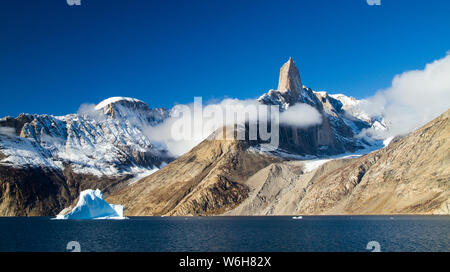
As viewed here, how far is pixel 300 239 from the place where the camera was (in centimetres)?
9106

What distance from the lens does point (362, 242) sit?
8388 centimetres
